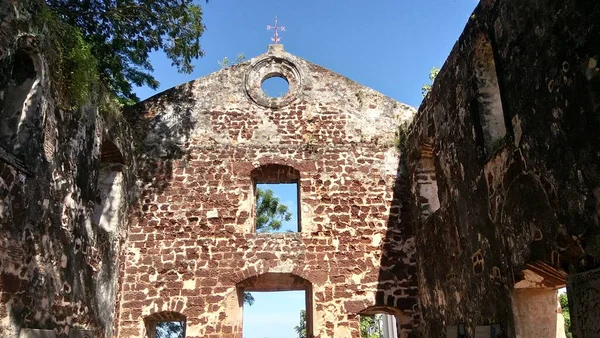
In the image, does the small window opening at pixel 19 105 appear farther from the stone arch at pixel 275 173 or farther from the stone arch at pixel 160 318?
the stone arch at pixel 275 173

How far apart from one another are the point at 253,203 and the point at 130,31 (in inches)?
153

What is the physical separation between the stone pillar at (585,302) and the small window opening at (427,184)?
4.28 metres

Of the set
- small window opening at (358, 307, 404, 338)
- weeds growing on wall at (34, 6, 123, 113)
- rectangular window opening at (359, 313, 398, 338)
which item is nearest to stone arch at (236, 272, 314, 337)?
small window opening at (358, 307, 404, 338)

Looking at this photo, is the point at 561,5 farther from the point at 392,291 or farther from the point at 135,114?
the point at 135,114

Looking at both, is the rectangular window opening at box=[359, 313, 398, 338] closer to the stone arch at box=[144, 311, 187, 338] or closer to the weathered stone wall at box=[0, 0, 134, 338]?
the stone arch at box=[144, 311, 187, 338]

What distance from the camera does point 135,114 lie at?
32.6ft

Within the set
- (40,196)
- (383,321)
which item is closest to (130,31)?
(40,196)

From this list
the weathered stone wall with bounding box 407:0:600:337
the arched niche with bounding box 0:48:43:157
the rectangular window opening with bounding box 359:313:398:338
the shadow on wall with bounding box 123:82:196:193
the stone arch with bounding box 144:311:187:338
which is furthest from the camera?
the rectangular window opening with bounding box 359:313:398:338

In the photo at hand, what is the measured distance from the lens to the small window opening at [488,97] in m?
6.01

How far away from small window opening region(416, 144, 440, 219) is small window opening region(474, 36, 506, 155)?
245 cm

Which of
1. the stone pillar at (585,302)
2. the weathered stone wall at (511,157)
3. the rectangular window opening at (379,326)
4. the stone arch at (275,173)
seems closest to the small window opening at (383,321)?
the rectangular window opening at (379,326)

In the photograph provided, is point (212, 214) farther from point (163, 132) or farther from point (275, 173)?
point (163, 132)

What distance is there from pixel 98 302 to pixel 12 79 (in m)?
3.45

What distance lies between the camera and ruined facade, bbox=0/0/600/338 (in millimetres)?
4602
